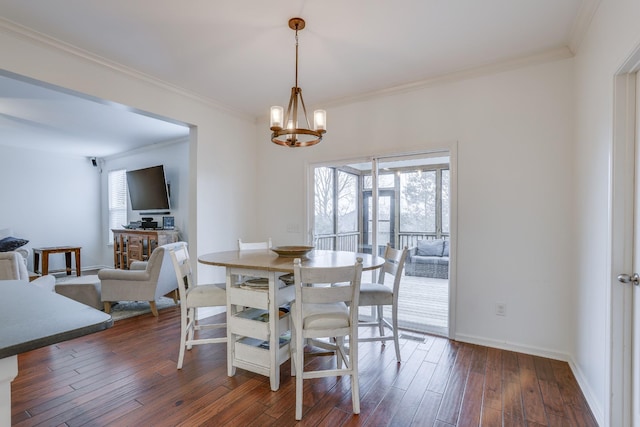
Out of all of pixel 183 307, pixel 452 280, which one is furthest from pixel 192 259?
pixel 452 280

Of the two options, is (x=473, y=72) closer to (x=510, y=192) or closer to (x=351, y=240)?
(x=510, y=192)

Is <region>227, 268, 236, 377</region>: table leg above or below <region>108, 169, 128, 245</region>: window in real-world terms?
below

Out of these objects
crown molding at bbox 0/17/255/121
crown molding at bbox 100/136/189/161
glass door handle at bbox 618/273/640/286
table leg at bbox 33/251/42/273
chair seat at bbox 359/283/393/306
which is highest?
crown molding at bbox 0/17/255/121

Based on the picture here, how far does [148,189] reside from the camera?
598cm

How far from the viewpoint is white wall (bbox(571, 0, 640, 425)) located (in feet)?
5.73

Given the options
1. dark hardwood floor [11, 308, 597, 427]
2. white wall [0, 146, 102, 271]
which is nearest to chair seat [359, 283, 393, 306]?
dark hardwood floor [11, 308, 597, 427]

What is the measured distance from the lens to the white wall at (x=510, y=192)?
267 cm

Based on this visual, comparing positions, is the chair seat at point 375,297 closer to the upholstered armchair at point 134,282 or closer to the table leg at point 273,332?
the table leg at point 273,332

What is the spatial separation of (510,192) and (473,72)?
47.0 inches

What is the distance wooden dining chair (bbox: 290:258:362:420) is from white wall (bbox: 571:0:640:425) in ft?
4.62

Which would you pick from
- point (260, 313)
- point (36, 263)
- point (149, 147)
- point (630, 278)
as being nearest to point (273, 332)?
point (260, 313)

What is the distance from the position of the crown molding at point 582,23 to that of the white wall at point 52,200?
870cm

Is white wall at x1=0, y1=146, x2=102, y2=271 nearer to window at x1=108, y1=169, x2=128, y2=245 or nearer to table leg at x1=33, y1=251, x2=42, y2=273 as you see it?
table leg at x1=33, y1=251, x2=42, y2=273

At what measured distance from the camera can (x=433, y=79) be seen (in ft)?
10.5
